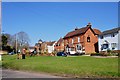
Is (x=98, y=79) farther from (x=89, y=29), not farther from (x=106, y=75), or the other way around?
(x=89, y=29)

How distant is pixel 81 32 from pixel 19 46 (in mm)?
40114

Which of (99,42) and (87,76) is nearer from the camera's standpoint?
(87,76)

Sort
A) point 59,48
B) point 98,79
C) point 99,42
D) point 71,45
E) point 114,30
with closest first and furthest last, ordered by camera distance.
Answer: point 98,79
point 114,30
point 99,42
point 71,45
point 59,48

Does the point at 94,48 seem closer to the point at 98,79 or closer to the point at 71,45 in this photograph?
the point at 71,45

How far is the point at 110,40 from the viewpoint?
70500 millimetres

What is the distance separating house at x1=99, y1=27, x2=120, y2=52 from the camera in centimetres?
6775

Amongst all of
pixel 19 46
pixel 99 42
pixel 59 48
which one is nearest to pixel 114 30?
pixel 99 42

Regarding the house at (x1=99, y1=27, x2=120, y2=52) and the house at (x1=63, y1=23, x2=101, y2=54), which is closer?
the house at (x1=99, y1=27, x2=120, y2=52)

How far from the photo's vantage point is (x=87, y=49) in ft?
249

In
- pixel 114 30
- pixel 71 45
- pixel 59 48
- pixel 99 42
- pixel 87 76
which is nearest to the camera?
pixel 87 76

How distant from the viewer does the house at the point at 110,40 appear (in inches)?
2667

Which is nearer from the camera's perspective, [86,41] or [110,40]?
[110,40]

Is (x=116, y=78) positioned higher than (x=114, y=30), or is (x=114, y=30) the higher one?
(x=114, y=30)

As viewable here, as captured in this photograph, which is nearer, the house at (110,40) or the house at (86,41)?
the house at (110,40)
